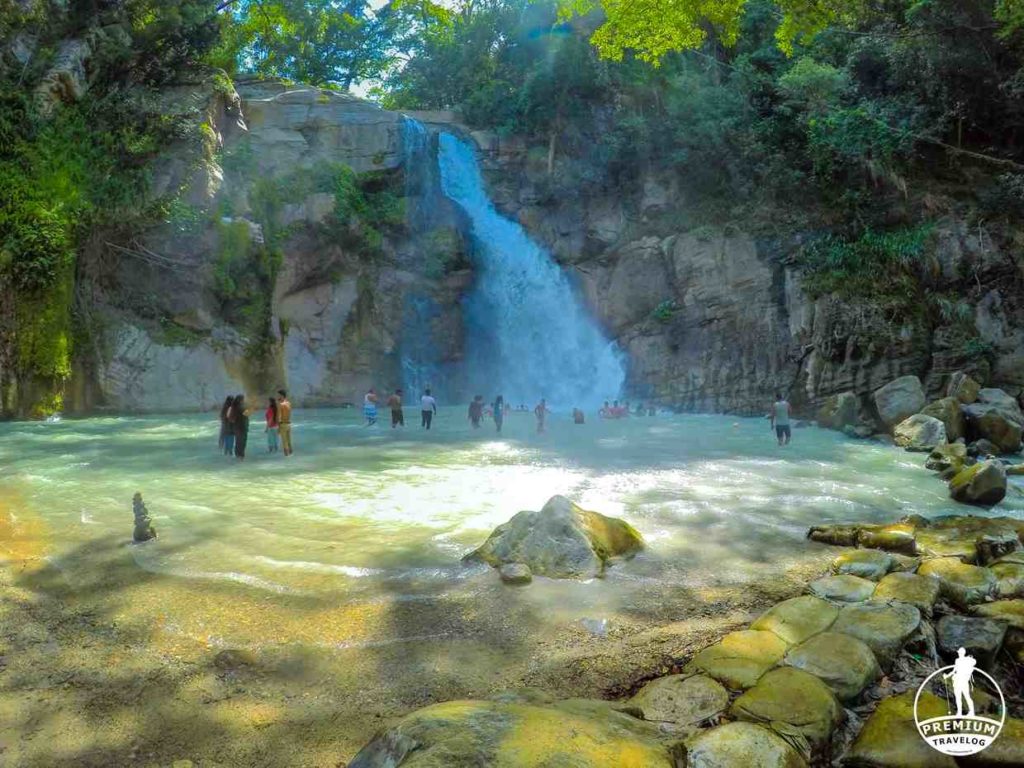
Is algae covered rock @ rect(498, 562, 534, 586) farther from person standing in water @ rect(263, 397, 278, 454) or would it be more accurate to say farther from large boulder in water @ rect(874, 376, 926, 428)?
large boulder in water @ rect(874, 376, 926, 428)

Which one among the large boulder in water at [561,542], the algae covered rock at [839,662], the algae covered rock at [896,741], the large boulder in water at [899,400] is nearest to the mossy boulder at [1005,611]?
the algae covered rock at [839,662]

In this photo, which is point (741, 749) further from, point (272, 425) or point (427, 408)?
point (427, 408)

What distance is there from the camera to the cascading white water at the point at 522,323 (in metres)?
29.3

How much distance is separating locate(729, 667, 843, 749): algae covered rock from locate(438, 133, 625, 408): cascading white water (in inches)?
995

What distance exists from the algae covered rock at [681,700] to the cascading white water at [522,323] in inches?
991

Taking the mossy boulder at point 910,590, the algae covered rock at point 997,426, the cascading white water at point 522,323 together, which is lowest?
the mossy boulder at point 910,590

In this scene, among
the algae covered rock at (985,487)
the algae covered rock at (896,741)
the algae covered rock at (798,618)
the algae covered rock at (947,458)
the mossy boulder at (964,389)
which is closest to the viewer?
the algae covered rock at (896,741)

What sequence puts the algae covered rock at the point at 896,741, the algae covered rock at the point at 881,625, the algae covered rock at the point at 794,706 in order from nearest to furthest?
1. the algae covered rock at the point at 896,741
2. the algae covered rock at the point at 794,706
3. the algae covered rock at the point at 881,625

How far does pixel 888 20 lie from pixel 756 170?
7.09m

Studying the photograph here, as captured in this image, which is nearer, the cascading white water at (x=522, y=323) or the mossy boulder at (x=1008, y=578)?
the mossy boulder at (x=1008, y=578)

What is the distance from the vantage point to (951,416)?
14.7m

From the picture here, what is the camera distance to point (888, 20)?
18.2 metres

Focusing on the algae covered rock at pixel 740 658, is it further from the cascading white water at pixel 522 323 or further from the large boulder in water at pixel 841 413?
the cascading white water at pixel 522 323

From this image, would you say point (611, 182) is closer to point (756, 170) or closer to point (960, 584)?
point (756, 170)
